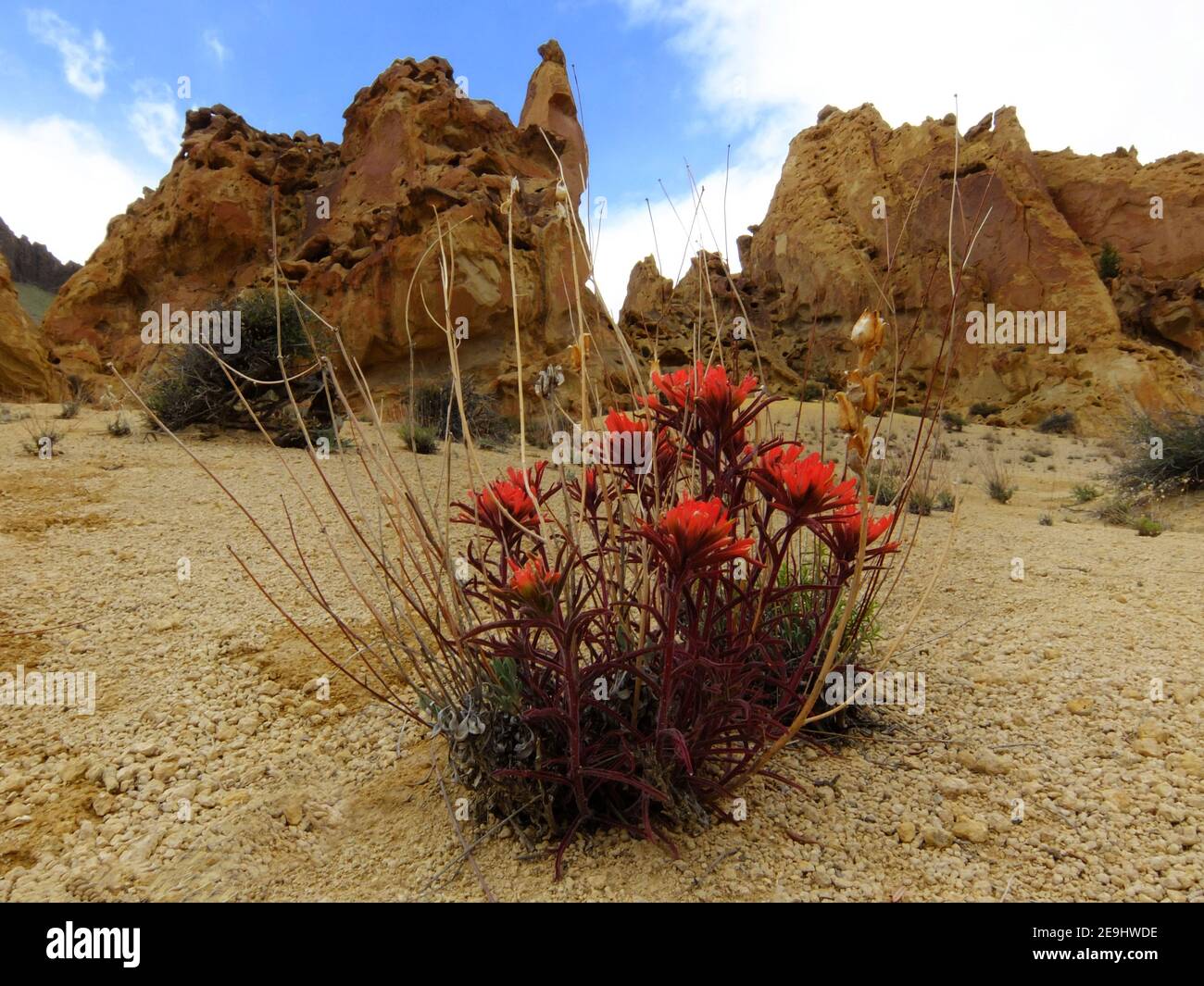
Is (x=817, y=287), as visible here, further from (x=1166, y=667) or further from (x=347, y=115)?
(x=1166, y=667)

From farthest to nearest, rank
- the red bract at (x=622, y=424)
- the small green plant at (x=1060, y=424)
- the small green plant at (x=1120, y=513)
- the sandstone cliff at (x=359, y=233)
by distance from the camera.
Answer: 1. the small green plant at (x=1060, y=424)
2. the sandstone cliff at (x=359, y=233)
3. the small green plant at (x=1120, y=513)
4. the red bract at (x=622, y=424)

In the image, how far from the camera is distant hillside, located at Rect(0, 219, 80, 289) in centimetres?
3641

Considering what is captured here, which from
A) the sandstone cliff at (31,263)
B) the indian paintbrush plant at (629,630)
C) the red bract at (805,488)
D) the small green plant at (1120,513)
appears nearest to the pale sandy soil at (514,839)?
the indian paintbrush plant at (629,630)

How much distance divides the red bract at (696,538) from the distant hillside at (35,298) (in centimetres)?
4053

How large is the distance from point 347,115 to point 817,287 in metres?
13.2

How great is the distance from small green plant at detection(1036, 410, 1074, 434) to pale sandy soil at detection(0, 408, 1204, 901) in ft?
51.6

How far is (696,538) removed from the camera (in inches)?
39.4

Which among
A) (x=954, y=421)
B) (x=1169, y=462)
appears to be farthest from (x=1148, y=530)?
(x=954, y=421)

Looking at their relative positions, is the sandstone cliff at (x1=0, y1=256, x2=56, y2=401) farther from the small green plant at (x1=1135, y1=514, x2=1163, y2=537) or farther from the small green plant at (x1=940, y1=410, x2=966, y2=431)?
the small green plant at (x1=940, y1=410, x2=966, y2=431)

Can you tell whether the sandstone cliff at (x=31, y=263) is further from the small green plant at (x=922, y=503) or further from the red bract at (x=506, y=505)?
the red bract at (x=506, y=505)

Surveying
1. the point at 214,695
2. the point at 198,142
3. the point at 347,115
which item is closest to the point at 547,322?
the point at 347,115

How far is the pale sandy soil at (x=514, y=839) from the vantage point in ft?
4.13

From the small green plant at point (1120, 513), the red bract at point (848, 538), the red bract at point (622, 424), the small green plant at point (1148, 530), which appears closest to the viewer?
the red bract at point (848, 538)

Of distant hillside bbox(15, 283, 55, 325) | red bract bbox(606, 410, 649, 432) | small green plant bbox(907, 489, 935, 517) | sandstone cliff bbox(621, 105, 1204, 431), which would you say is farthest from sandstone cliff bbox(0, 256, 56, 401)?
distant hillside bbox(15, 283, 55, 325)
